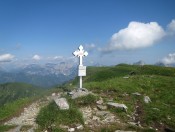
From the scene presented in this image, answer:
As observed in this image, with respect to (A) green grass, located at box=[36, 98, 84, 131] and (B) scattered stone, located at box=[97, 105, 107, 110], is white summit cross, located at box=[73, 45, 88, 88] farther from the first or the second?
(A) green grass, located at box=[36, 98, 84, 131]

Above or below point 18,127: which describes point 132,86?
above

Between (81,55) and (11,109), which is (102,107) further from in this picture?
(11,109)

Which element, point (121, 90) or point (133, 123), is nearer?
point (133, 123)

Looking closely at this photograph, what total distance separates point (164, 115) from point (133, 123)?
11.6 ft

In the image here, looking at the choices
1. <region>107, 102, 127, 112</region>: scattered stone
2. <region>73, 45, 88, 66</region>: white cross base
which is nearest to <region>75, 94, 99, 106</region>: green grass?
<region>107, 102, 127, 112</region>: scattered stone

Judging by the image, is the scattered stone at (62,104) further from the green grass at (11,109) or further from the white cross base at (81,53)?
the white cross base at (81,53)

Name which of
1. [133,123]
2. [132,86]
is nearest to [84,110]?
[133,123]

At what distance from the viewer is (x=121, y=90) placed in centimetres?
3159

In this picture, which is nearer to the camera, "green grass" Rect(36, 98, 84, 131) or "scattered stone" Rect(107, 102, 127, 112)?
"green grass" Rect(36, 98, 84, 131)

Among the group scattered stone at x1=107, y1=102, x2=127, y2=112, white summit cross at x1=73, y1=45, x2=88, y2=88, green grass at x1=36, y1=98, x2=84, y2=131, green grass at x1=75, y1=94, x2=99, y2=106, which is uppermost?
white summit cross at x1=73, y1=45, x2=88, y2=88

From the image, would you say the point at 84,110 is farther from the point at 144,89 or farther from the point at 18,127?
the point at 144,89

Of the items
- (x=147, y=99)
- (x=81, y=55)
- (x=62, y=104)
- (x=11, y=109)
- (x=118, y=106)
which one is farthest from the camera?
(x=81, y=55)

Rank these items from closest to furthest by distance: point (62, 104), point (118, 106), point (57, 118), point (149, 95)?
point (57, 118) < point (62, 104) < point (118, 106) < point (149, 95)

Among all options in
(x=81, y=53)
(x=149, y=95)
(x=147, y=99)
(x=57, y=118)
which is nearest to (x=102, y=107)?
(x=57, y=118)
